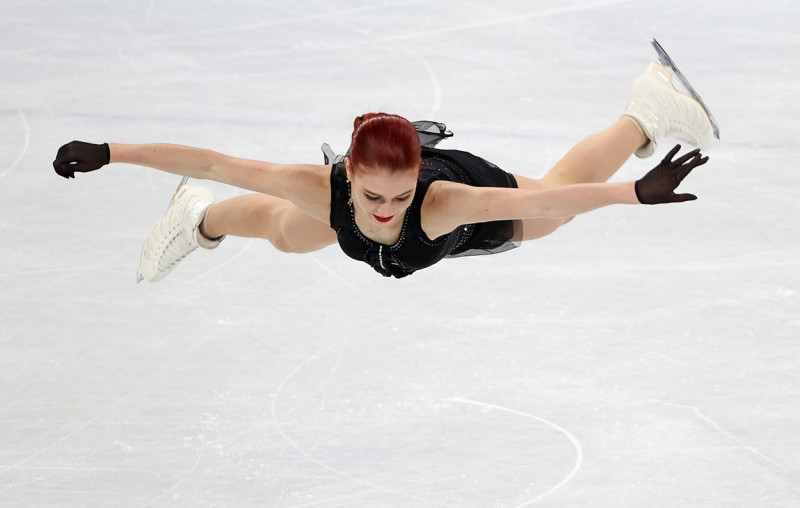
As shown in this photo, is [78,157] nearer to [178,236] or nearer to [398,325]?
[178,236]

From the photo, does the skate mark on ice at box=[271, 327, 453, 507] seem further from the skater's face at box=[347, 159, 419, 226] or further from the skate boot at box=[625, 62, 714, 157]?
the skate boot at box=[625, 62, 714, 157]

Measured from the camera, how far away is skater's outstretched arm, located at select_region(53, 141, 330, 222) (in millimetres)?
3127

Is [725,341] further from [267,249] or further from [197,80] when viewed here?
[197,80]

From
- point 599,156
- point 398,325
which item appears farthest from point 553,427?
point 599,156

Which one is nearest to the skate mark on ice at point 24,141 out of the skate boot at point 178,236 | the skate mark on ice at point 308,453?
the skate boot at point 178,236

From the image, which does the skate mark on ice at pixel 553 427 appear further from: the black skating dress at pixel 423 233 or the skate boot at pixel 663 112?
the skate boot at pixel 663 112

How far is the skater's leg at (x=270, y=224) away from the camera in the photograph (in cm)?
375

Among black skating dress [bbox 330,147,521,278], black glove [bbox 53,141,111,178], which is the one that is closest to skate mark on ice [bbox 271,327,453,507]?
black skating dress [bbox 330,147,521,278]

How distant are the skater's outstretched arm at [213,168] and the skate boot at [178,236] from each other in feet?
2.59

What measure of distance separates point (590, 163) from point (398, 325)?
1056 mm

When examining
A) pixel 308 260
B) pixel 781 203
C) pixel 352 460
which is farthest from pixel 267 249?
pixel 781 203

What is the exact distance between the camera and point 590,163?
3.83 meters

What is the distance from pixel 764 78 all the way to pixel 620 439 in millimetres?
3658

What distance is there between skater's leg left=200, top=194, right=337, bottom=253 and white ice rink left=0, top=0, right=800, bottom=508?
1.75ft
